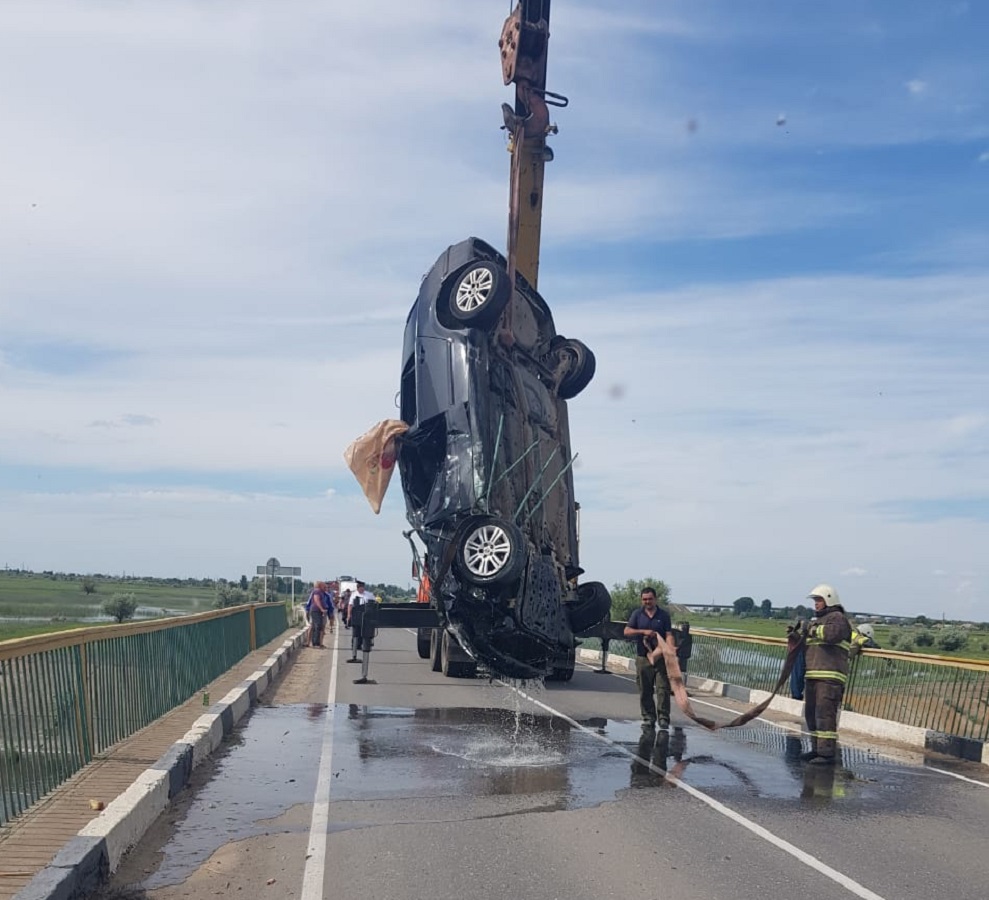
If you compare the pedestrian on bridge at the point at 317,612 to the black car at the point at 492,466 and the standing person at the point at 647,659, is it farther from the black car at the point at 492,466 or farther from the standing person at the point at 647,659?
the standing person at the point at 647,659

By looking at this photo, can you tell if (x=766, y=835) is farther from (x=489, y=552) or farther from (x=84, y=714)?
(x=489, y=552)

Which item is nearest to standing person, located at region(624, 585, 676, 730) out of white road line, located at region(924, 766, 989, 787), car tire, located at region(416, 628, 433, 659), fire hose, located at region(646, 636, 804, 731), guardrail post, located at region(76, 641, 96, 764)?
fire hose, located at region(646, 636, 804, 731)

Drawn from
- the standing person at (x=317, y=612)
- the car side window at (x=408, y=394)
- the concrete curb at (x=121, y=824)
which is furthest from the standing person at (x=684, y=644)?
the standing person at (x=317, y=612)

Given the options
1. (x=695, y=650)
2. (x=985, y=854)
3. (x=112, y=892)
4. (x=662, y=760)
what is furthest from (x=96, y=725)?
(x=695, y=650)

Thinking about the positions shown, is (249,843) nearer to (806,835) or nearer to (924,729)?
(806,835)

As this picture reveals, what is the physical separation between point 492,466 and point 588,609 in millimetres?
2216

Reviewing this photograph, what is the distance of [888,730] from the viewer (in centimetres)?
1386

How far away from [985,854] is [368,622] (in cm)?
1059

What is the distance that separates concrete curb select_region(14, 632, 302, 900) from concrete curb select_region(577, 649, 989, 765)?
26.7 feet

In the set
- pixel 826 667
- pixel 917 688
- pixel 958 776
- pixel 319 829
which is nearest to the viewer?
pixel 319 829

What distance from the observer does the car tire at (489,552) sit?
12.4 metres

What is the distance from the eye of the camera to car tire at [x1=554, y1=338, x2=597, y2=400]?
55.3 ft

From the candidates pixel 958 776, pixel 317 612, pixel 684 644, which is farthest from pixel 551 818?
pixel 317 612

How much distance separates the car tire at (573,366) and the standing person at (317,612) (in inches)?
518
